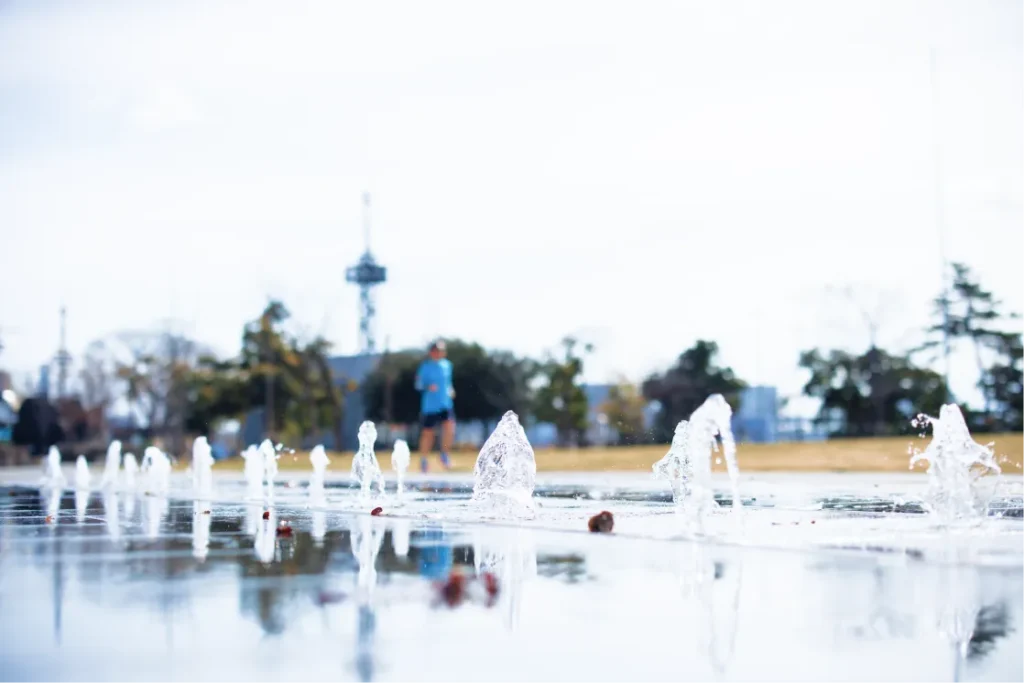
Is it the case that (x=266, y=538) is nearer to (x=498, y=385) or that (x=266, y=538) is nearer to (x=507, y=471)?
(x=507, y=471)

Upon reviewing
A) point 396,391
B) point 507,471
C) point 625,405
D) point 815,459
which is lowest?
point 815,459

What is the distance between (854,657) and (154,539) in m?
6.96

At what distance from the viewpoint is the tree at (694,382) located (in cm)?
6384

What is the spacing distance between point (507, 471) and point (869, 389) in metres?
51.1

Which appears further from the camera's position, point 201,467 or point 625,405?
point 625,405

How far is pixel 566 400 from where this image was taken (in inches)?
2640

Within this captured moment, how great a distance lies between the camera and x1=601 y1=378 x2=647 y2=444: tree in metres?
67.2

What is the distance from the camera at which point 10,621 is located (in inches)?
242

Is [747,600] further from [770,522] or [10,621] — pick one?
[770,522]

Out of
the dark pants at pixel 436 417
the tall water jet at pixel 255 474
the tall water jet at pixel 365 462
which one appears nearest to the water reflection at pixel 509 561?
the tall water jet at pixel 365 462

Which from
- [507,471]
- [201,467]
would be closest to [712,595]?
[507,471]

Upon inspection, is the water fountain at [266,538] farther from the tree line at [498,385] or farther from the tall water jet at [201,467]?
the tree line at [498,385]

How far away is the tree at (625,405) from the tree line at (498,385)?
8 centimetres

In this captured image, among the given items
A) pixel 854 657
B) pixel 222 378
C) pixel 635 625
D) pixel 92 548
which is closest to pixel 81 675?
pixel 635 625
